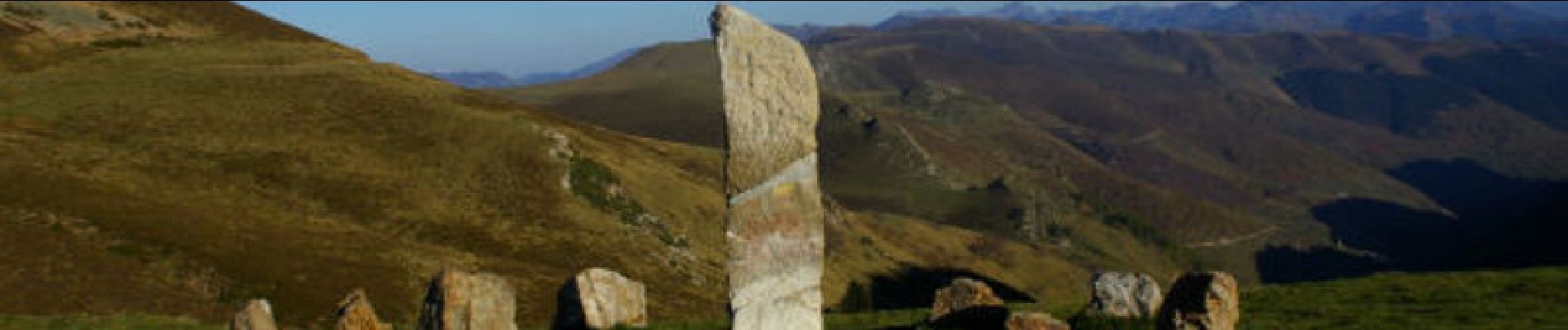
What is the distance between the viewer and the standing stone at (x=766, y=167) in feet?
68.9

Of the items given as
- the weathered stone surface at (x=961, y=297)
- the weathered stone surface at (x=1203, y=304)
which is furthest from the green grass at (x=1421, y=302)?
the weathered stone surface at (x=961, y=297)

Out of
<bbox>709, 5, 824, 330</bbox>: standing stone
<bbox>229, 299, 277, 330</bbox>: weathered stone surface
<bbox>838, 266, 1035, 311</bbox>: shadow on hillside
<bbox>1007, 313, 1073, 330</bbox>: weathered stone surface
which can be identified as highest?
<bbox>709, 5, 824, 330</bbox>: standing stone

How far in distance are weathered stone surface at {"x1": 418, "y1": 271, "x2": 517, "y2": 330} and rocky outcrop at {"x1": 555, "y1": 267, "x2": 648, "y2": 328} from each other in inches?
155

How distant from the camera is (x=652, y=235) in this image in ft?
255

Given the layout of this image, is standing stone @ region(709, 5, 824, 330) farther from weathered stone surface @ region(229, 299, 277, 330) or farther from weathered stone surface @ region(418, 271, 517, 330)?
weathered stone surface @ region(229, 299, 277, 330)

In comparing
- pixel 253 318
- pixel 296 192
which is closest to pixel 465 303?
pixel 253 318

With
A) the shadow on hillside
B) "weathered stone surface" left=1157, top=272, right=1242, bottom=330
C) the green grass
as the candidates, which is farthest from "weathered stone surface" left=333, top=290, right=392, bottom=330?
the shadow on hillside

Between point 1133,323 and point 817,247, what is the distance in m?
11.6

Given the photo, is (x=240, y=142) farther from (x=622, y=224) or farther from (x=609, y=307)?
(x=609, y=307)

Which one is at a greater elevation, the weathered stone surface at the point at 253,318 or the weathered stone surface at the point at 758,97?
the weathered stone surface at the point at 758,97

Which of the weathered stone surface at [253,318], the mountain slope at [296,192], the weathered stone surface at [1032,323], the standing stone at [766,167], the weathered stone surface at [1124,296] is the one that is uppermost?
the standing stone at [766,167]

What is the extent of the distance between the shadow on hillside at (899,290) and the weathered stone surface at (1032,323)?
63967 millimetres

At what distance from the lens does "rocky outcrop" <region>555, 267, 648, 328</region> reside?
32.5 meters

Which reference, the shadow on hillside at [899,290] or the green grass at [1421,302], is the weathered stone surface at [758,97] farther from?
the shadow on hillside at [899,290]
